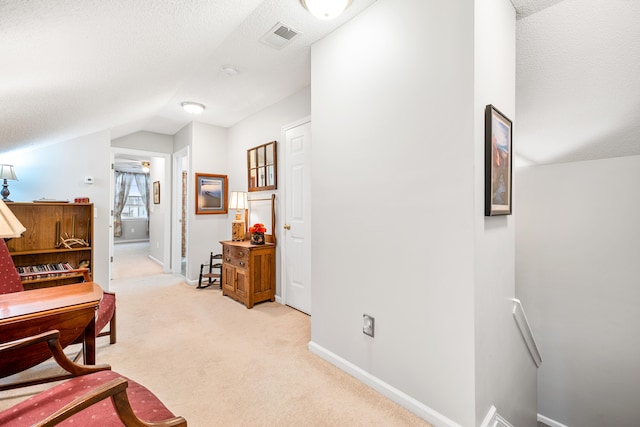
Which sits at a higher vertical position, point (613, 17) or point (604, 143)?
point (613, 17)

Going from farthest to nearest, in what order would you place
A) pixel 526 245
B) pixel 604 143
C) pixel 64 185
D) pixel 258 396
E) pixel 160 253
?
pixel 160 253 → pixel 64 185 → pixel 526 245 → pixel 604 143 → pixel 258 396

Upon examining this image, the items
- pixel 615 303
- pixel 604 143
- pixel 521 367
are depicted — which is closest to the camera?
pixel 521 367

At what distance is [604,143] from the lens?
2627 mm

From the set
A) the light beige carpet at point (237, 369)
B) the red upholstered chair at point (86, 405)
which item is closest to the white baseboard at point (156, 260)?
the light beige carpet at point (237, 369)

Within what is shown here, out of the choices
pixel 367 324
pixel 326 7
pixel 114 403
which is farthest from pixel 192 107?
pixel 114 403

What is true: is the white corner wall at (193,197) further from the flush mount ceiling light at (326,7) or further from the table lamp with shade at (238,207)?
the flush mount ceiling light at (326,7)

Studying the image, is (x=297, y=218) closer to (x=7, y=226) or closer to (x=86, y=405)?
(x=7, y=226)

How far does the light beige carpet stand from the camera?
1639 millimetres

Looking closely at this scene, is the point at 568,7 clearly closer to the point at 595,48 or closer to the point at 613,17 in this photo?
the point at 613,17

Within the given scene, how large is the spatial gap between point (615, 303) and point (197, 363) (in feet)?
13.2

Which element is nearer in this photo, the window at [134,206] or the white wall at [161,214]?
the white wall at [161,214]

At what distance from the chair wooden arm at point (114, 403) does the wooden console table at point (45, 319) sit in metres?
0.78

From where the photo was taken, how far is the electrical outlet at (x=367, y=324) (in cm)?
190

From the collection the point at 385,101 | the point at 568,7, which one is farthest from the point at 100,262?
the point at 568,7
